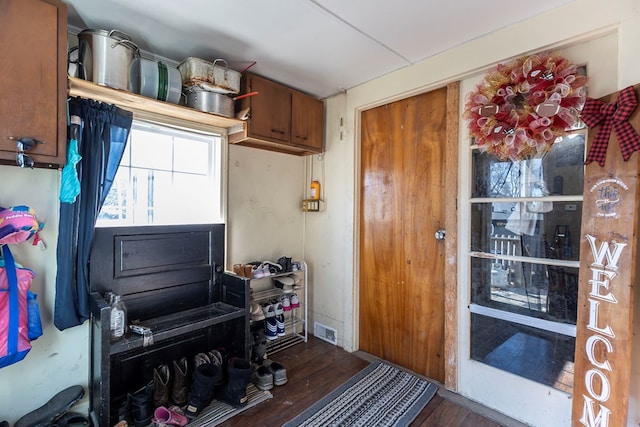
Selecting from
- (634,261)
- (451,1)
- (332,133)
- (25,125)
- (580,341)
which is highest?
(451,1)

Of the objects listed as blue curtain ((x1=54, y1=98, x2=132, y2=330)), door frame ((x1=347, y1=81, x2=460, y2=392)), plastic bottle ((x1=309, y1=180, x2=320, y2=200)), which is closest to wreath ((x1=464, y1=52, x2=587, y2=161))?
door frame ((x1=347, y1=81, x2=460, y2=392))

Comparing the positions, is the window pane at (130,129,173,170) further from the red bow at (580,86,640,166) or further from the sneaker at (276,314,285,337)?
the red bow at (580,86,640,166)

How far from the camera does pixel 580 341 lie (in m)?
1.55

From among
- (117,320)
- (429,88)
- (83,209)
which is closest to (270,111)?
(429,88)

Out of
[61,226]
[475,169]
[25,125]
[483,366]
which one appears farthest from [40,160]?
[483,366]

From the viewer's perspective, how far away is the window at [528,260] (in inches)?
67.1

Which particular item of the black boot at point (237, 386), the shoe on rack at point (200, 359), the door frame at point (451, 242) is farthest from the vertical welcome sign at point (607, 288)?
the shoe on rack at point (200, 359)

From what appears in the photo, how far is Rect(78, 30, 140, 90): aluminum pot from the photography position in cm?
165

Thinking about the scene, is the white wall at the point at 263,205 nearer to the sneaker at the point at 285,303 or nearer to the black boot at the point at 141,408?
the sneaker at the point at 285,303

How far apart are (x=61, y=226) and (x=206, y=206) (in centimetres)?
97

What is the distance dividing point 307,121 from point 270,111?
1.40 ft

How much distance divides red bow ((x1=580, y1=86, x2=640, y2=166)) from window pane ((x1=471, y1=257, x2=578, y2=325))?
655mm

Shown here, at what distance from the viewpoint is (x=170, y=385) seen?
78.5 inches

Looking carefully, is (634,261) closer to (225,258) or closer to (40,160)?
(225,258)
